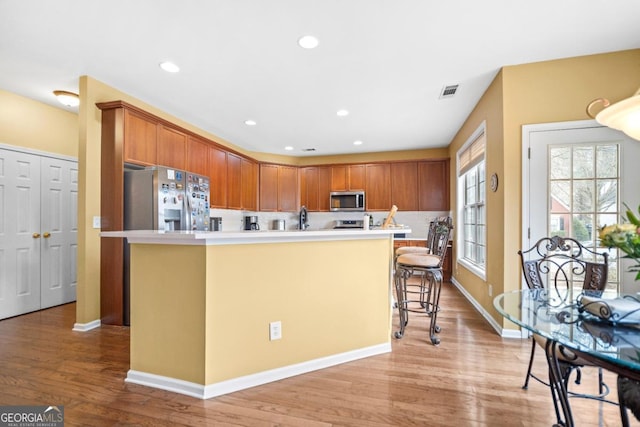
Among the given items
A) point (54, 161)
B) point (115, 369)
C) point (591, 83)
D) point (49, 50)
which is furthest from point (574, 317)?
point (54, 161)

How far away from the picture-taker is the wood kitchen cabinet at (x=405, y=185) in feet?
19.9

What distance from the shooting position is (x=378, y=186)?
20.5 feet

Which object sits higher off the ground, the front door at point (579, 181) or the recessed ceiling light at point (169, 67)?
the recessed ceiling light at point (169, 67)

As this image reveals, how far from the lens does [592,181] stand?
259 cm

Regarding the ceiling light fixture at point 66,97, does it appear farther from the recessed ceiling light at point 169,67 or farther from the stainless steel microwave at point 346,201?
the stainless steel microwave at point 346,201

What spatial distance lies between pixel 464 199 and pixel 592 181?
237cm

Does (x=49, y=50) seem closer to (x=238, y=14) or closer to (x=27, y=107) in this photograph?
(x=27, y=107)

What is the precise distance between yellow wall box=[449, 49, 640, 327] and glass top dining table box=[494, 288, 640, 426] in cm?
120

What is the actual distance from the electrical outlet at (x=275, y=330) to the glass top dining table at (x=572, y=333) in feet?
4.48

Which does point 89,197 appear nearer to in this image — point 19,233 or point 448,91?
point 19,233

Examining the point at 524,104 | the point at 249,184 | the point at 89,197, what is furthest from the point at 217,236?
the point at 249,184

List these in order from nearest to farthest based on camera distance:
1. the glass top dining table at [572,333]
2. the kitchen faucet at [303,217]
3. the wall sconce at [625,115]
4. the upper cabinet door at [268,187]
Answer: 1. the glass top dining table at [572,333]
2. the wall sconce at [625,115]
3. the upper cabinet door at [268,187]
4. the kitchen faucet at [303,217]

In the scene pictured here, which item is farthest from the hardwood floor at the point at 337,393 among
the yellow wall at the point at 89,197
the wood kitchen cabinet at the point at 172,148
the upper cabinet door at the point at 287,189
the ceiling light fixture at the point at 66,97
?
the upper cabinet door at the point at 287,189

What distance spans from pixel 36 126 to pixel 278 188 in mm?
3896
